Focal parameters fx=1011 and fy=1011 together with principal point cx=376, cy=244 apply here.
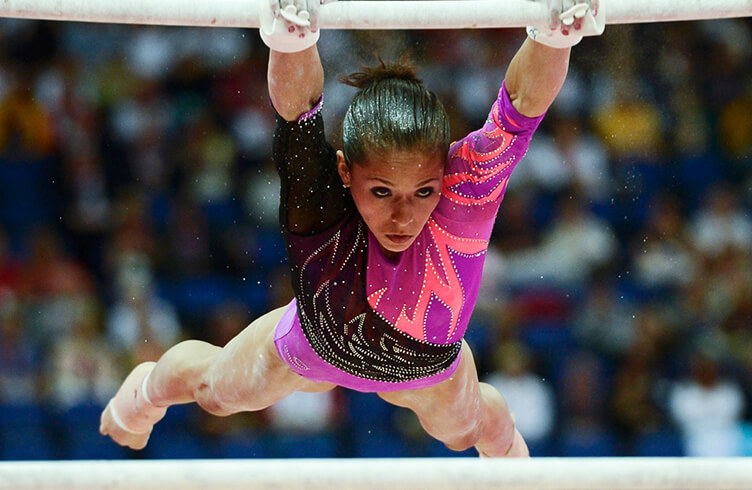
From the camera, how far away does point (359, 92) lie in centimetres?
242

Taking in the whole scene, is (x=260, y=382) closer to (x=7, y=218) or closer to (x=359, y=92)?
(x=359, y=92)

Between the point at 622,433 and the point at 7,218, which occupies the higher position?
the point at 7,218

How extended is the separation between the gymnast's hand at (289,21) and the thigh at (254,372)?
1.00 m

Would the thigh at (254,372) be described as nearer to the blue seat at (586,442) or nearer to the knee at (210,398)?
the knee at (210,398)

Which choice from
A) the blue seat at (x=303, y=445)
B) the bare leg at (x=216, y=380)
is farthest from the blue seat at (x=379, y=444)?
the bare leg at (x=216, y=380)

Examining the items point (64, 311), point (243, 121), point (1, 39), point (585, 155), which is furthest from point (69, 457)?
point (585, 155)

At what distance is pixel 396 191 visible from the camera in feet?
7.69

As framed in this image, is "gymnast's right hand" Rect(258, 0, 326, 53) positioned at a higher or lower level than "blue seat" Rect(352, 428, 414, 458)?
higher

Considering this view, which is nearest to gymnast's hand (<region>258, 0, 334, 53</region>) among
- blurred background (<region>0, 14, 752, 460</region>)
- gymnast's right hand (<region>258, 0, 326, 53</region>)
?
gymnast's right hand (<region>258, 0, 326, 53</region>)

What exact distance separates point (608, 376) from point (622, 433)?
0.31 m

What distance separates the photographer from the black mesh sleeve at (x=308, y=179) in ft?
7.59

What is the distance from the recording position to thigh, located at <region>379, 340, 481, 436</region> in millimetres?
2881

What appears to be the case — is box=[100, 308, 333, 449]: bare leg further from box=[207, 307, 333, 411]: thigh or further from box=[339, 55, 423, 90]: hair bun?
box=[339, 55, 423, 90]: hair bun

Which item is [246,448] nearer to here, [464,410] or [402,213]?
[464,410]
